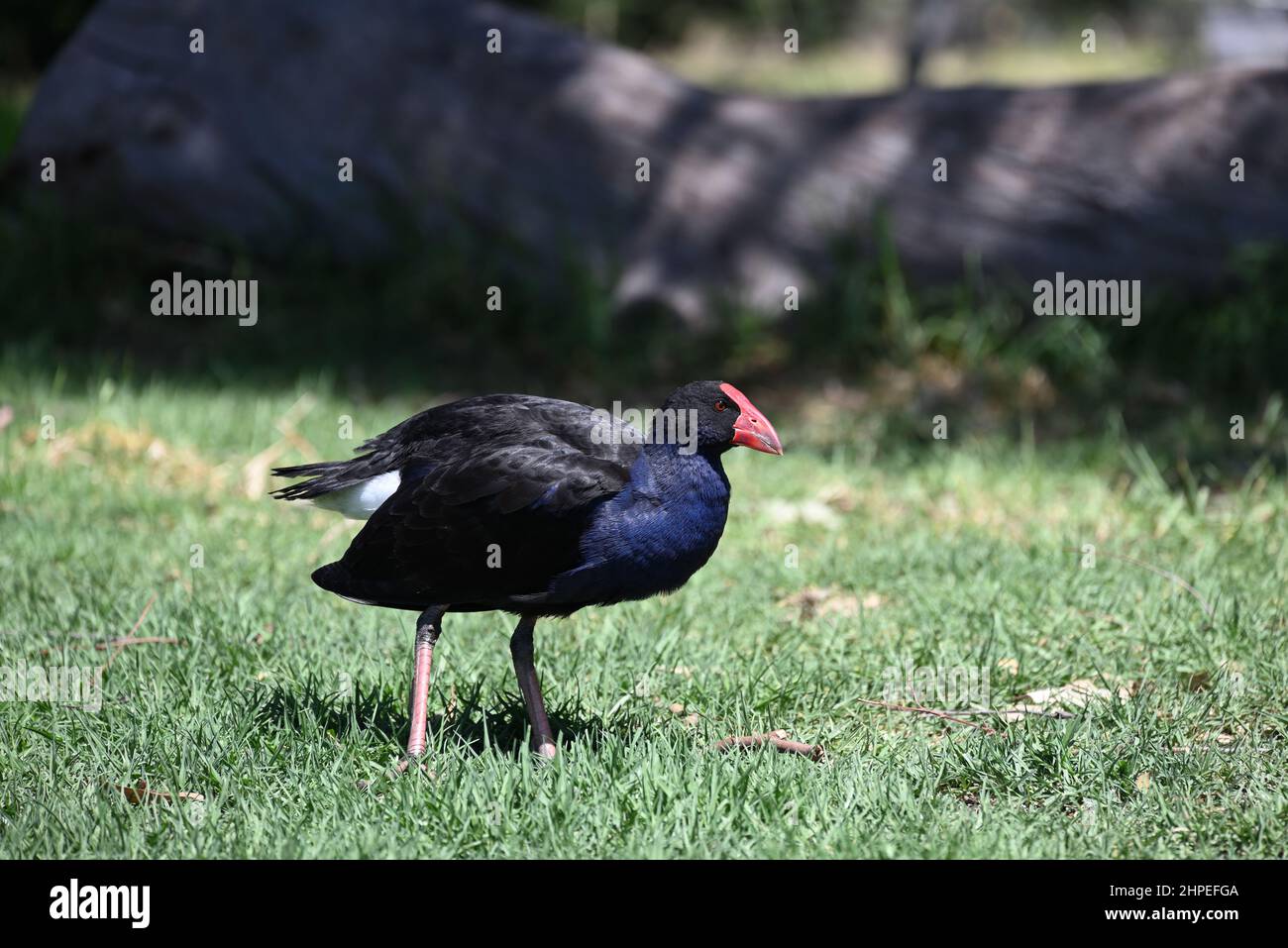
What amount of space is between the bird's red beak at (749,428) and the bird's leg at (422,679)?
2.80 feet

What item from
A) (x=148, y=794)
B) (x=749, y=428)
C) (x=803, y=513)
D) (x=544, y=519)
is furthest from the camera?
(x=803, y=513)

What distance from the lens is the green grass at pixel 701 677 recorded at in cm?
301

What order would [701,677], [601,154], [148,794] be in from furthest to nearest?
1. [601,154]
2. [701,677]
3. [148,794]

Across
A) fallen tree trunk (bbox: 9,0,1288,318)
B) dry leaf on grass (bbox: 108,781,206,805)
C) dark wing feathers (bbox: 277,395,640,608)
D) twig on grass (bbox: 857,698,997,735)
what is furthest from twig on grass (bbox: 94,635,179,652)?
fallen tree trunk (bbox: 9,0,1288,318)

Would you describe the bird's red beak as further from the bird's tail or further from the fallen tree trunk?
the fallen tree trunk

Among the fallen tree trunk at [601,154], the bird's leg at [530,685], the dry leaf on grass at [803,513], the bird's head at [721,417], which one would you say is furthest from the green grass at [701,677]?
the fallen tree trunk at [601,154]

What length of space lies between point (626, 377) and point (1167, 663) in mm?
4339

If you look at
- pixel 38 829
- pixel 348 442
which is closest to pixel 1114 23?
pixel 348 442

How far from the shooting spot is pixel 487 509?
333 cm

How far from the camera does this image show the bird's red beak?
3.39m

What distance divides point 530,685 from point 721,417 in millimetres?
822

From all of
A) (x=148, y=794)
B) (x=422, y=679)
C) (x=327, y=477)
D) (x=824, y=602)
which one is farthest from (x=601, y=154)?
(x=148, y=794)

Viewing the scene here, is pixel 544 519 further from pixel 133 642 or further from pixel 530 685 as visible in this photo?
pixel 133 642

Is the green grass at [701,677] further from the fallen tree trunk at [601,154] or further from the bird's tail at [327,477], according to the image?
the fallen tree trunk at [601,154]
